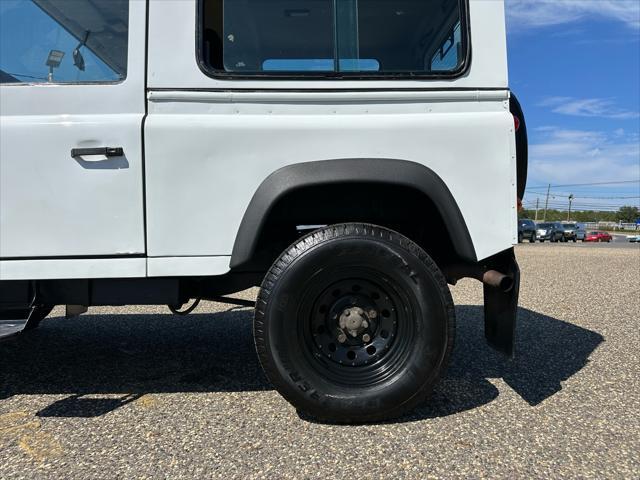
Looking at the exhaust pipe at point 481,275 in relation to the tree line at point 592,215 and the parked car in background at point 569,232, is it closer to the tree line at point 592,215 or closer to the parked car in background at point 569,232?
the parked car in background at point 569,232

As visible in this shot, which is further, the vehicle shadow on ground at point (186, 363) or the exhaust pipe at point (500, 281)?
the vehicle shadow on ground at point (186, 363)

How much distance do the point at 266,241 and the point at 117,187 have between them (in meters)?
0.82

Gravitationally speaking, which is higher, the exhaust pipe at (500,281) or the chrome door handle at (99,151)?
the chrome door handle at (99,151)

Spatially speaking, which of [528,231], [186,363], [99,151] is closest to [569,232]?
[528,231]

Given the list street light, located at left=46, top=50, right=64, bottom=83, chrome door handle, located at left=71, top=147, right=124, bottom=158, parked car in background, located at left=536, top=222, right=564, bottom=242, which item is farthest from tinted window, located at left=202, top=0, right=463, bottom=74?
parked car in background, located at left=536, top=222, right=564, bottom=242

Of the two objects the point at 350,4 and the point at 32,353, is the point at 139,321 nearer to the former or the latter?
the point at 32,353

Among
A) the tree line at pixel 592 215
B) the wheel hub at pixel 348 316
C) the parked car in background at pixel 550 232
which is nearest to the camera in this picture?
the wheel hub at pixel 348 316

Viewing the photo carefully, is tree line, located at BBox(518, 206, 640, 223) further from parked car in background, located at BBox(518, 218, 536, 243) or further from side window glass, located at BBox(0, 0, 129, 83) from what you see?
side window glass, located at BBox(0, 0, 129, 83)

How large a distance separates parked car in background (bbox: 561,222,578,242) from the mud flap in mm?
36645

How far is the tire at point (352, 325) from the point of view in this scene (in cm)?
226

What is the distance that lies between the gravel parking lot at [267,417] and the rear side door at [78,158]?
87 cm

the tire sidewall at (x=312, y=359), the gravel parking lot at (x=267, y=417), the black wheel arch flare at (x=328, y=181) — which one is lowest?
the gravel parking lot at (x=267, y=417)

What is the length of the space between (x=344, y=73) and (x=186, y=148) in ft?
2.81

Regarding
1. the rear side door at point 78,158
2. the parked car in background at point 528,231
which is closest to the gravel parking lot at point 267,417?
the rear side door at point 78,158
